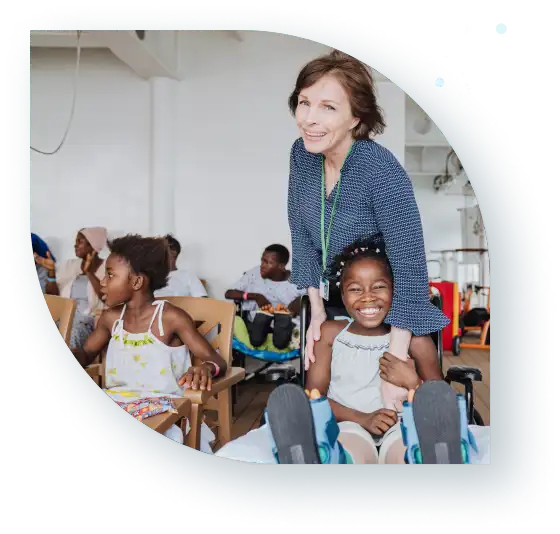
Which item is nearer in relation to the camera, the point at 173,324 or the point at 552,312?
the point at 552,312

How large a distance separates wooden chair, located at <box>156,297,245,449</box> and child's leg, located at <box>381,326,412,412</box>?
56 cm

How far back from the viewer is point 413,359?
235 cm

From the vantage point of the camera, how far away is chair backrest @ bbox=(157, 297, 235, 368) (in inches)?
97.1

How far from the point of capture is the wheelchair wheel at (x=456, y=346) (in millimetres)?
2365

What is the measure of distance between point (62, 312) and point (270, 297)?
800 millimetres

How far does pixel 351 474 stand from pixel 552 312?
93cm

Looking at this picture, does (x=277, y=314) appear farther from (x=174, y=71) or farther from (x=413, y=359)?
(x=174, y=71)

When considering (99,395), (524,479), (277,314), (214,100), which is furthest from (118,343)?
(524,479)

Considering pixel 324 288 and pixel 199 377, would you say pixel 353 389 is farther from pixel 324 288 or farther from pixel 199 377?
pixel 199 377

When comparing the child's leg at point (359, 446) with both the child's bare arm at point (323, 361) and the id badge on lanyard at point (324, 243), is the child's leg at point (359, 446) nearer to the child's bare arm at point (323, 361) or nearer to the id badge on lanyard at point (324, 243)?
the child's bare arm at point (323, 361)

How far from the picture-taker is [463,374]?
2303mm

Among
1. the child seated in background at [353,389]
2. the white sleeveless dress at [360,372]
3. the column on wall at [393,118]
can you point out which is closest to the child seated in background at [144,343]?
the child seated in background at [353,389]

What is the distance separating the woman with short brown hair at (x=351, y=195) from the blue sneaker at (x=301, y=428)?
0.81ft

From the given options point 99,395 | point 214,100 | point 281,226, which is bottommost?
point 99,395
